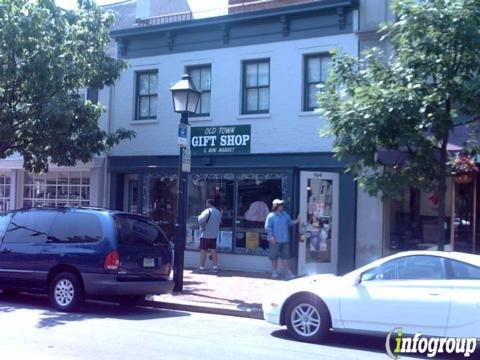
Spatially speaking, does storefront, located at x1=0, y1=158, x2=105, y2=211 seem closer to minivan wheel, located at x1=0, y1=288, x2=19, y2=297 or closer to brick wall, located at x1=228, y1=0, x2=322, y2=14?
brick wall, located at x1=228, y1=0, x2=322, y2=14

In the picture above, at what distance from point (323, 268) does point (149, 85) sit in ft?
24.3

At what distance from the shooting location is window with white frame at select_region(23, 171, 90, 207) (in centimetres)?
2052

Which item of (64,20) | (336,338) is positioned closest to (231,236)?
(64,20)

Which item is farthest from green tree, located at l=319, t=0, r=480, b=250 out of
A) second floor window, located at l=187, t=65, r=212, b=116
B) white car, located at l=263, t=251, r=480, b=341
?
second floor window, located at l=187, t=65, r=212, b=116

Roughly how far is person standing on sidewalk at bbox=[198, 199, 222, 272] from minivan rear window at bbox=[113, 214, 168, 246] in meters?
3.89

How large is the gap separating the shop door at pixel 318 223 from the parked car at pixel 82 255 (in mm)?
4224

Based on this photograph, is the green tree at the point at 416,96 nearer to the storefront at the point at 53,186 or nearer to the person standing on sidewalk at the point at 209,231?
the person standing on sidewalk at the point at 209,231

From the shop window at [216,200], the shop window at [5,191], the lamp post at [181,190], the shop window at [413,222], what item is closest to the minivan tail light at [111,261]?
the lamp post at [181,190]

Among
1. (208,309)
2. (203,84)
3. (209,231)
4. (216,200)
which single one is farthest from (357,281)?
(203,84)

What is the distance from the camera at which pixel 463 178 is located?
14.5m

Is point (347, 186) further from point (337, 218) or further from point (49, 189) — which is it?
point (49, 189)

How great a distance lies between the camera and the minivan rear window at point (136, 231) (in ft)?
38.1

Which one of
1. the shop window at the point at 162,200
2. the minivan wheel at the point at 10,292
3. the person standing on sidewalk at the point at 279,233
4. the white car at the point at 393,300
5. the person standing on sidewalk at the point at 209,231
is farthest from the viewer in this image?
the shop window at the point at 162,200

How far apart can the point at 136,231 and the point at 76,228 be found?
39.6 inches
